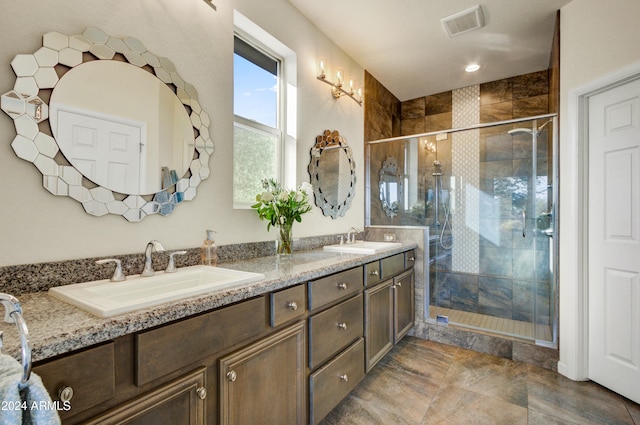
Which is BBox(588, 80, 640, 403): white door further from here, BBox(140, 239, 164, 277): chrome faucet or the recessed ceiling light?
BBox(140, 239, 164, 277): chrome faucet

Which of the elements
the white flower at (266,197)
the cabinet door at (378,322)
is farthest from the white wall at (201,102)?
the cabinet door at (378,322)

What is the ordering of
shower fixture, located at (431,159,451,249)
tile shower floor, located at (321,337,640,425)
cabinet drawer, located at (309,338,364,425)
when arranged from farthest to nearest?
shower fixture, located at (431,159,451,249)
tile shower floor, located at (321,337,640,425)
cabinet drawer, located at (309,338,364,425)

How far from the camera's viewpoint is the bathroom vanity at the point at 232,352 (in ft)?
2.52

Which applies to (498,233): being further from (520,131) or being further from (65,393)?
(65,393)

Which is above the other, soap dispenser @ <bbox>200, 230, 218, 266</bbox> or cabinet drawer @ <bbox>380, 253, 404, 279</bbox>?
soap dispenser @ <bbox>200, 230, 218, 266</bbox>

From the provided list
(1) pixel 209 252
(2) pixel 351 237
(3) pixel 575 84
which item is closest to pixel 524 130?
(3) pixel 575 84

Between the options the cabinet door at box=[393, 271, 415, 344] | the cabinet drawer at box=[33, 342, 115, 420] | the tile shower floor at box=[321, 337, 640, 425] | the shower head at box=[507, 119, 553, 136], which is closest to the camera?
the cabinet drawer at box=[33, 342, 115, 420]

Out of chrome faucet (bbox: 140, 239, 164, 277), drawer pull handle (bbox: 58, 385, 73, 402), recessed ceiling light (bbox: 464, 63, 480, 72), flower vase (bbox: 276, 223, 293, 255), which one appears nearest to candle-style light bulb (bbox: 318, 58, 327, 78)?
flower vase (bbox: 276, 223, 293, 255)

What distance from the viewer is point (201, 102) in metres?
1.70

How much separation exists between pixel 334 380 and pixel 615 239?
203cm

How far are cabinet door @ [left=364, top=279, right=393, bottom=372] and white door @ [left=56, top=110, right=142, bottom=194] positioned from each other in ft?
4.92

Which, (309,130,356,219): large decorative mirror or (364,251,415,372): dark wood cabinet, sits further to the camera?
(309,130,356,219): large decorative mirror

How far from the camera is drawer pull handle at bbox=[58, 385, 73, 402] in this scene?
709 millimetres

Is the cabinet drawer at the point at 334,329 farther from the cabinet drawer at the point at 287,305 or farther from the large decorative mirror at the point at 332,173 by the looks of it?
the large decorative mirror at the point at 332,173
